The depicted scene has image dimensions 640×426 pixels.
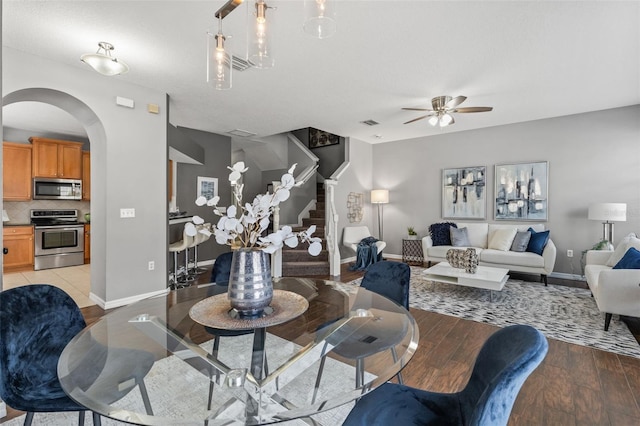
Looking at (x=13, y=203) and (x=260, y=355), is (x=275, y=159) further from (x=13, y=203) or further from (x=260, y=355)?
(x=260, y=355)

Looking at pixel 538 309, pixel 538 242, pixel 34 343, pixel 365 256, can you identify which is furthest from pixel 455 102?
pixel 34 343

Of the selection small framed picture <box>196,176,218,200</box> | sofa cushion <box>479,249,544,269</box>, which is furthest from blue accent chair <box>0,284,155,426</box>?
sofa cushion <box>479,249,544,269</box>

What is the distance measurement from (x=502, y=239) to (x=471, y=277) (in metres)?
1.92

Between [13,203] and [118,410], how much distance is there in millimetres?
7115

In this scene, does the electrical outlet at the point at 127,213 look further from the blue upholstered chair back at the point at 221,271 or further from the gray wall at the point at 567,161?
the gray wall at the point at 567,161

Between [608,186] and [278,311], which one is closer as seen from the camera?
[278,311]

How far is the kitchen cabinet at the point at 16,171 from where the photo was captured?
5.36 metres

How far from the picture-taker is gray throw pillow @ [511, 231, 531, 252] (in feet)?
15.9

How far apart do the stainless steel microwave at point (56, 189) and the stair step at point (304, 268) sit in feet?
15.3

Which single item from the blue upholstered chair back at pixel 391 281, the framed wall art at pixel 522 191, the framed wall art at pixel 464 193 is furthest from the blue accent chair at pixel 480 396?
the framed wall art at pixel 464 193

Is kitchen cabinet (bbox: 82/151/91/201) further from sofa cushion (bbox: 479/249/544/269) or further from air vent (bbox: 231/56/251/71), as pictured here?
sofa cushion (bbox: 479/249/544/269)

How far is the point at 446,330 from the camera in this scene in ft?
9.52

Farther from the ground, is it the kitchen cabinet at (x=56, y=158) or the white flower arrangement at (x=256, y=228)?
the kitchen cabinet at (x=56, y=158)

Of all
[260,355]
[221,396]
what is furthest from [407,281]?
[221,396]
